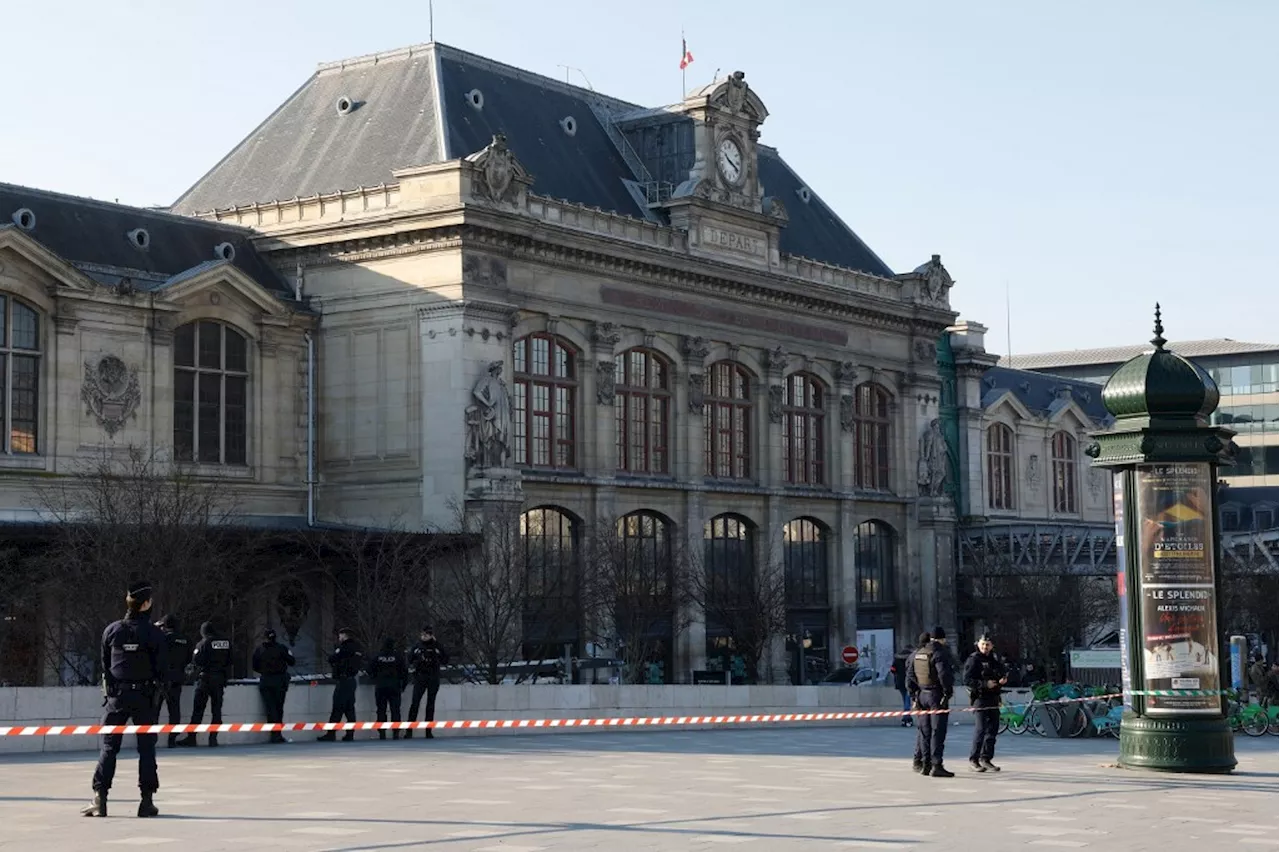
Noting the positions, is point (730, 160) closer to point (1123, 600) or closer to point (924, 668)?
point (1123, 600)

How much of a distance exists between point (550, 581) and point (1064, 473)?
1964 inches

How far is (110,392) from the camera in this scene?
54562mm

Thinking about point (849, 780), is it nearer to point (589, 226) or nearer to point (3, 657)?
point (3, 657)

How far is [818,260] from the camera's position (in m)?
75.4

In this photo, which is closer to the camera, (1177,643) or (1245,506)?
(1177,643)

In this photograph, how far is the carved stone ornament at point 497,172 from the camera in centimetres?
5847

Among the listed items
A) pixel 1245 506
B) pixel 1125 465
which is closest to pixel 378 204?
pixel 1125 465

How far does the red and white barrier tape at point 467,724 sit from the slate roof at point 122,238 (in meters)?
22.7

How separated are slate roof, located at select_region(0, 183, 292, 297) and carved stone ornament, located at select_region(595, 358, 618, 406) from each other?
32.0ft

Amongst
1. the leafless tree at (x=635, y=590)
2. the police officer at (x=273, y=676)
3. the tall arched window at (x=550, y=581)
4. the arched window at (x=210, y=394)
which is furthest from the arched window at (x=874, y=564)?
the police officer at (x=273, y=676)

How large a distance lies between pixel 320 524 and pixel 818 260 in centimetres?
2477

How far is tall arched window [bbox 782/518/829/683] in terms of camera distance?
71.8m

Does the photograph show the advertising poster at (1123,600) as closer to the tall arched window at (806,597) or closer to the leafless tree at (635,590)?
the leafless tree at (635,590)

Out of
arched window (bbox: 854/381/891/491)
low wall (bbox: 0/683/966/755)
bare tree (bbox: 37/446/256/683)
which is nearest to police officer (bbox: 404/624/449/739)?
low wall (bbox: 0/683/966/755)
